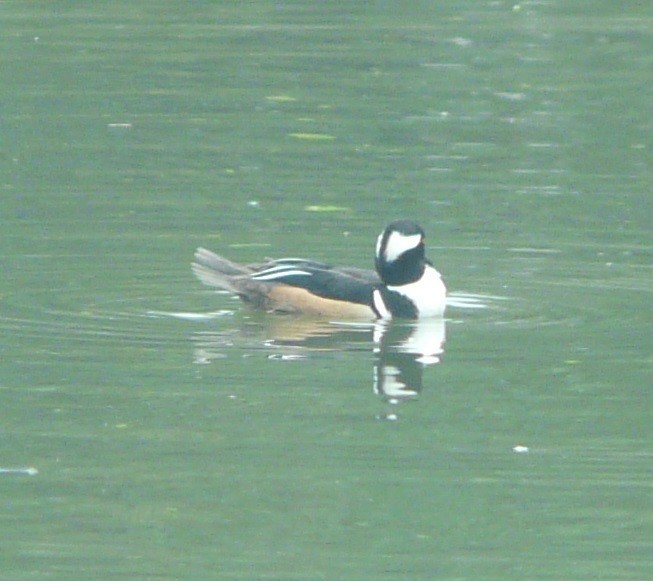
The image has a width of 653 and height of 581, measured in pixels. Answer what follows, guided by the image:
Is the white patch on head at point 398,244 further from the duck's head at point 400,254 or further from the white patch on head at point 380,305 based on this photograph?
the white patch on head at point 380,305

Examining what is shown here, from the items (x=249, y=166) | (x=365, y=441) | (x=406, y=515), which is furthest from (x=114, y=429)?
(x=249, y=166)

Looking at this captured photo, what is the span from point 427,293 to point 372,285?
0.37 m

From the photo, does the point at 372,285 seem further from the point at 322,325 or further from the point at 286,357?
the point at 286,357

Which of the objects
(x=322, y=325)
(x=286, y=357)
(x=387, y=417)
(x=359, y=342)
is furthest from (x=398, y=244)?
(x=387, y=417)

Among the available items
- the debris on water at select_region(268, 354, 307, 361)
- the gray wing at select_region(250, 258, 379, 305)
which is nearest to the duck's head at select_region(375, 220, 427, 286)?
the gray wing at select_region(250, 258, 379, 305)

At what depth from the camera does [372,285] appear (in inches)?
531

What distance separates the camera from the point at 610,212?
54.1 feet

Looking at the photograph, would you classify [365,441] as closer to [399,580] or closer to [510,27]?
[399,580]

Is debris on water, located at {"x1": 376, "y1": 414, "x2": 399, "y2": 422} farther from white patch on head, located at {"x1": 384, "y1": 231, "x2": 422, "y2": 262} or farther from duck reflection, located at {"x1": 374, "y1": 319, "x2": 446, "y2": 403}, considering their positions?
white patch on head, located at {"x1": 384, "y1": 231, "x2": 422, "y2": 262}

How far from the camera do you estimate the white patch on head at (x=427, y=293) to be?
13328mm

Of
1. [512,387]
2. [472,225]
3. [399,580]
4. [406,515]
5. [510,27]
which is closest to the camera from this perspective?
[399,580]

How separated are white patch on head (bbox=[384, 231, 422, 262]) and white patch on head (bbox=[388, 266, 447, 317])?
19 centimetres

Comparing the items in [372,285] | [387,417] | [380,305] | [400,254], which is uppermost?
[400,254]

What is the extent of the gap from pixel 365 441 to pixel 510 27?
18252 millimetres
